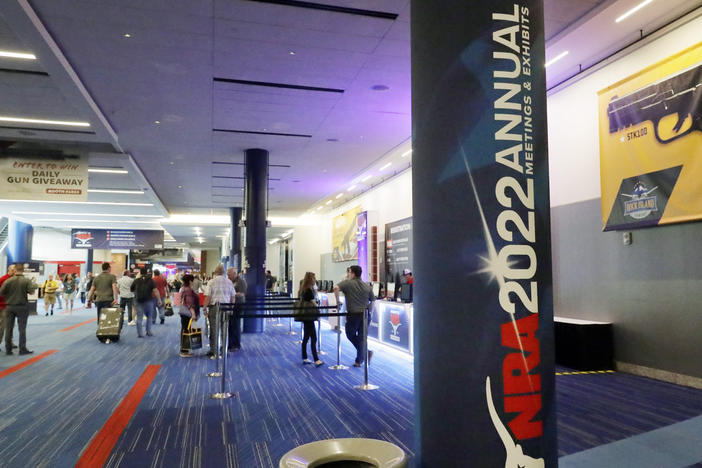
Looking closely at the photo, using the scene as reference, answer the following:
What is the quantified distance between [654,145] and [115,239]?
78.9ft

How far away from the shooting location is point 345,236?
55.0 ft

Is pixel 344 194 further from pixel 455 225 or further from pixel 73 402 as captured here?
pixel 455 225

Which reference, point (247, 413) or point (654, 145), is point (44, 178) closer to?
point (247, 413)

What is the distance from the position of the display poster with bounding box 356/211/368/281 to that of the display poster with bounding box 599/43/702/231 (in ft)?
27.7

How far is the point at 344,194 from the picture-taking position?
52.0 ft

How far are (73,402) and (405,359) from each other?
4.63 meters

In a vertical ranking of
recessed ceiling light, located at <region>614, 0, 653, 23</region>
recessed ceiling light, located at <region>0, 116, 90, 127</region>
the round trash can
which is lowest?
the round trash can

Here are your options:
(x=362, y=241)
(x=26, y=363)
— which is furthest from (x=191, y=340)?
(x=362, y=241)

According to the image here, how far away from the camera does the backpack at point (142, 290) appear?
1034 cm

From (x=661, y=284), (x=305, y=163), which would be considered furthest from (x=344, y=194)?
(x=661, y=284)

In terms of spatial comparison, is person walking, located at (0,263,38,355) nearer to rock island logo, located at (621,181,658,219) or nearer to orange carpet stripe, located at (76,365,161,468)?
orange carpet stripe, located at (76,365,161,468)

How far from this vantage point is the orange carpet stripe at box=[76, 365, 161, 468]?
3.39 meters

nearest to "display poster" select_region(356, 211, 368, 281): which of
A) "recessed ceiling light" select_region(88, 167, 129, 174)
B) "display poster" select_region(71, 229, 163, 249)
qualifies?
"recessed ceiling light" select_region(88, 167, 129, 174)

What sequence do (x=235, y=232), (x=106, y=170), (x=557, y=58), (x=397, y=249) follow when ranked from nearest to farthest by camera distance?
1. (x=557, y=58)
2. (x=106, y=170)
3. (x=397, y=249)
4. (x=235, y=232)
